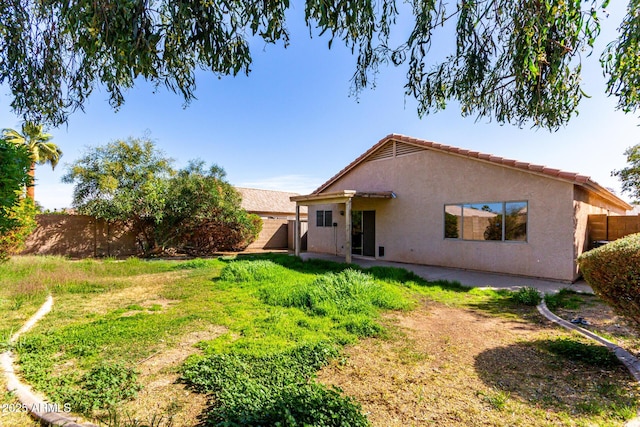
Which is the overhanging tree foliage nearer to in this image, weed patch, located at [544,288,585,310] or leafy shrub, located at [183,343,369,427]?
leafy shrub, located at [183,343,369,427]

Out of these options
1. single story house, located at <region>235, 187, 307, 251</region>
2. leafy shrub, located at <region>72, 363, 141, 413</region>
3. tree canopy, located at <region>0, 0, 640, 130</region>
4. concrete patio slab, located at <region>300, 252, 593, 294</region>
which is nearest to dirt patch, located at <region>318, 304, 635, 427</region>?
leafy shrub, located at <region>72, 363, 141, 413</region>

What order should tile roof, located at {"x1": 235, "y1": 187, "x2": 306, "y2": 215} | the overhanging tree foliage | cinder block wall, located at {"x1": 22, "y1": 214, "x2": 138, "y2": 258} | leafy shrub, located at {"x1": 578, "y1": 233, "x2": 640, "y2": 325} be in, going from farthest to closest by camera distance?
tile roof, located at {"x1": 235, "y1": 187, "x2": 306, "y2": 215}
the overhanging tree foliage
cinder block wall, located at {"x1": 22, "y1": 214, "x2": 138, "y2": 258}
leafy shrub, located at {"x1": 578, "y1": 233, "x2": 640, "y2": 325}

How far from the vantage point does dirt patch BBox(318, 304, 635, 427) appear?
2.75 meters

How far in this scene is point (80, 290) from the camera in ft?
25.3

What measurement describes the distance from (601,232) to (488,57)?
30.6ft

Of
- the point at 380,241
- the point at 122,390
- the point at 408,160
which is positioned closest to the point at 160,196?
the point at 380,241

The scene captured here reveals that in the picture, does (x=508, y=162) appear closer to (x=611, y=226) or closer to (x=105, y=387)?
(x=611, y=226)

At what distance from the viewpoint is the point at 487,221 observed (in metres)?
10.2

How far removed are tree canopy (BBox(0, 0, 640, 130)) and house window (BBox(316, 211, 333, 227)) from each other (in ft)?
37.9

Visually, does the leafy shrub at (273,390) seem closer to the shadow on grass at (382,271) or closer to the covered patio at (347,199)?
the shadow on grass at (382,271)

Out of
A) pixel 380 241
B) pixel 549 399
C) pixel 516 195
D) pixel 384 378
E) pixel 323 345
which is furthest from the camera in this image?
pixel 380 241

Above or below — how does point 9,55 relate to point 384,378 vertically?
above

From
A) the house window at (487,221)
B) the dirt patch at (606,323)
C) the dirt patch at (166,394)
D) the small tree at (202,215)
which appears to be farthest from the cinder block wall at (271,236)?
the dirt patch at (606,323)

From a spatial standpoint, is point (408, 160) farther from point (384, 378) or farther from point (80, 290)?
point (80, 290)
